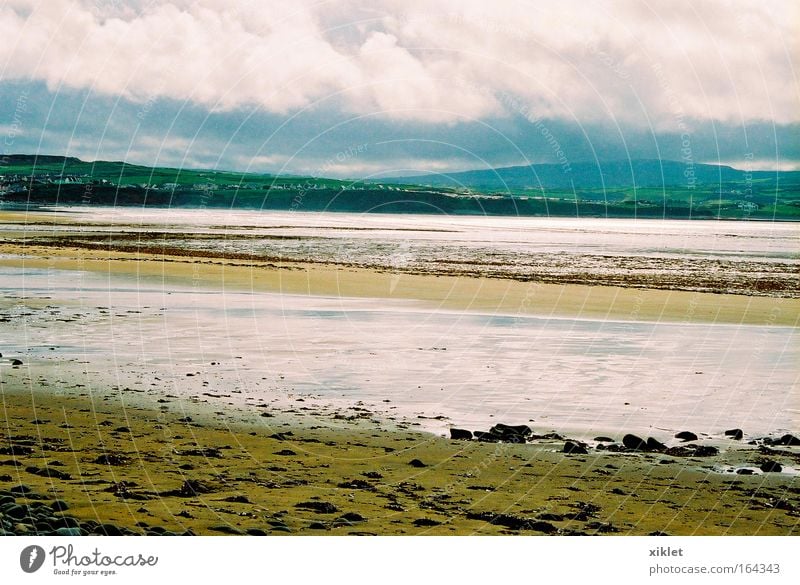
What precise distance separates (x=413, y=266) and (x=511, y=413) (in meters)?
31.2

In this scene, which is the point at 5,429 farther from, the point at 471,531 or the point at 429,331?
the point at 429,331

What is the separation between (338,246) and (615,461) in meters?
51.0

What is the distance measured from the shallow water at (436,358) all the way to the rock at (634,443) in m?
0.77

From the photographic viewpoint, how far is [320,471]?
50.5 ft

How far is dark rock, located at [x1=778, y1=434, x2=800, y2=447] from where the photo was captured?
1755cm

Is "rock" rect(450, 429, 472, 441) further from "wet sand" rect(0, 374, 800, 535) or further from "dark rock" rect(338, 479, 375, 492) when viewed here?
"dark rock" rect(338, 479, 375, 492)

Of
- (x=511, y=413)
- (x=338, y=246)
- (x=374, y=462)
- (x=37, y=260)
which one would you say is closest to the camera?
(x=374, y=462)

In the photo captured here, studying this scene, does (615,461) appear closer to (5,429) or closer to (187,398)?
(187,398)

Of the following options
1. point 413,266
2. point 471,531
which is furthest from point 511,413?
point 413,266

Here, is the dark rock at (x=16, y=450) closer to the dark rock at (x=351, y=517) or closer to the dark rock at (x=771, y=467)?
the dark rock at (x=351, y=517)

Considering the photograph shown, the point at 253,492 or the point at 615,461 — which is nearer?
the point at 253,492

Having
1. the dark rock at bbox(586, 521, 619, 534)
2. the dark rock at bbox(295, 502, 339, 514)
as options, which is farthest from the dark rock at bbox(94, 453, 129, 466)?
the dark rock at bbox(586, 521, 619, 534)
